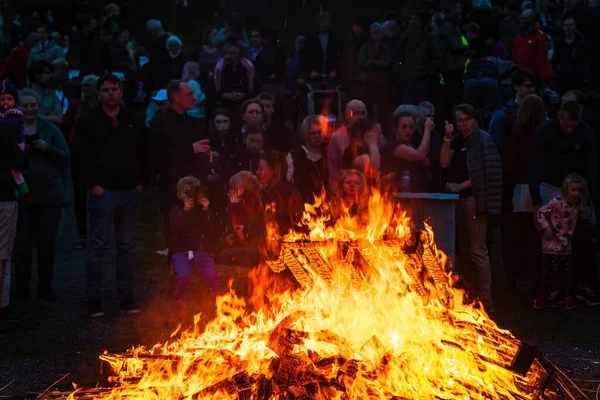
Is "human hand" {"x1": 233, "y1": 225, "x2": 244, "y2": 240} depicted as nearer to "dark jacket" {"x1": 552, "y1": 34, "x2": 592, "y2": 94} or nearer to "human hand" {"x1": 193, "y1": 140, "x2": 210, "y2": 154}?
"human hand" {"x1": 193, "y1": 140, "x2": 210, "y2": 154}

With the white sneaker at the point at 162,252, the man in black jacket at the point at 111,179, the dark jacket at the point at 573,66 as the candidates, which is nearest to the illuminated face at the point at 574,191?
the man in black jacket at the point at 111,179

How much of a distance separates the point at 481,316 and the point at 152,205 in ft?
34.6

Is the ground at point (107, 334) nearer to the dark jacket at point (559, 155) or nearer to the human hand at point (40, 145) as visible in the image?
the dark jacket at point (559, 155)

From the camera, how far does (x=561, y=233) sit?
10109 millimetres

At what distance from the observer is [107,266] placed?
40.6ft

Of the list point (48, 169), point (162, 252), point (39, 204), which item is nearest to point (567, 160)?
point (162, 252)

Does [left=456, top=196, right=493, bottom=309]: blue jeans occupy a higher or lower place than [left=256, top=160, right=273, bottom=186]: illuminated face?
lower

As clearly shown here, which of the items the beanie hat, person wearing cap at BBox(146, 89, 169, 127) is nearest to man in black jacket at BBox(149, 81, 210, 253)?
the beanie hat

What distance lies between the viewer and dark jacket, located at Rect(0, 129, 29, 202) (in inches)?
359

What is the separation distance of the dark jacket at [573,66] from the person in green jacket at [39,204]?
857 cm

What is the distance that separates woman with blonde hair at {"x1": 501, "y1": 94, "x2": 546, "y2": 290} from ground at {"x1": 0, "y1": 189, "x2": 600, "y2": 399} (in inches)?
19.4

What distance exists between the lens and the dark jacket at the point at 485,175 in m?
10.1

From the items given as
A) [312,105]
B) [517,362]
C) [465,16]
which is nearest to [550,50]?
[465,16]

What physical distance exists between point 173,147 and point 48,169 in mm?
1526
